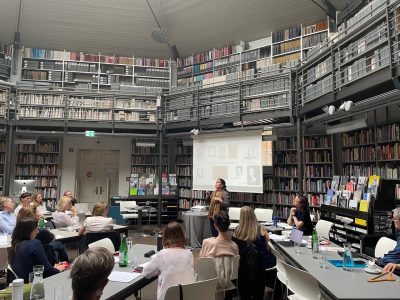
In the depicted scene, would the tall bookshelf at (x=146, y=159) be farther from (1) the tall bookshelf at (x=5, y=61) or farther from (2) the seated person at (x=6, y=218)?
(2) the seated person at (x=6, y=218)

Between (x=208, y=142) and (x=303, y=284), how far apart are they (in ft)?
19.6

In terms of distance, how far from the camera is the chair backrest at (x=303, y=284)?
2.37m

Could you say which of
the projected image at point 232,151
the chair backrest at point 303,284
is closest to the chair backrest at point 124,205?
the projected image at point 232,151

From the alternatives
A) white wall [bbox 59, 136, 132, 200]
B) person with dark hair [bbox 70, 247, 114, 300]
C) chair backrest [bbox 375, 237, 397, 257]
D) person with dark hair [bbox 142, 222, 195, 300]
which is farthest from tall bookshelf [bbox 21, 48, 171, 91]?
person with dark hair [bbox 70, 247, 114, 300]

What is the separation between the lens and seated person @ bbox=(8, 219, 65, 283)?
264cm

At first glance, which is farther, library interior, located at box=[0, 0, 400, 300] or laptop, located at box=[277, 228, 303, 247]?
laptop, located at box=[277, 228, 303, 247]

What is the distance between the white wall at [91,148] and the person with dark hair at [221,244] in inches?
307

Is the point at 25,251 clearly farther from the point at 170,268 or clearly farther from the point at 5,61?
the point at 5,61

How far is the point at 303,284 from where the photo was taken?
2508 millimetres

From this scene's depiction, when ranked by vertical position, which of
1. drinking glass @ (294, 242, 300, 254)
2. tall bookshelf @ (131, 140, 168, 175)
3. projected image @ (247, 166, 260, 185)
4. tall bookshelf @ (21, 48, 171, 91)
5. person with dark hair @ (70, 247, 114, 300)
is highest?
tall bookshelf @ (21, 48, 171, 91)

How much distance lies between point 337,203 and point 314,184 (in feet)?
5.84

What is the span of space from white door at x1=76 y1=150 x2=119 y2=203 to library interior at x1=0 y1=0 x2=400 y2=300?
37mm

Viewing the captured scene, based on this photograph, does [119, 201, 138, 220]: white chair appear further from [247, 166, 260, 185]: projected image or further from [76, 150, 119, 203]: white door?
[247, 166, 260, 185]: projected image

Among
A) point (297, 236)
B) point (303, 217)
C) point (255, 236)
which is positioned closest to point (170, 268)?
point (255, 236)
